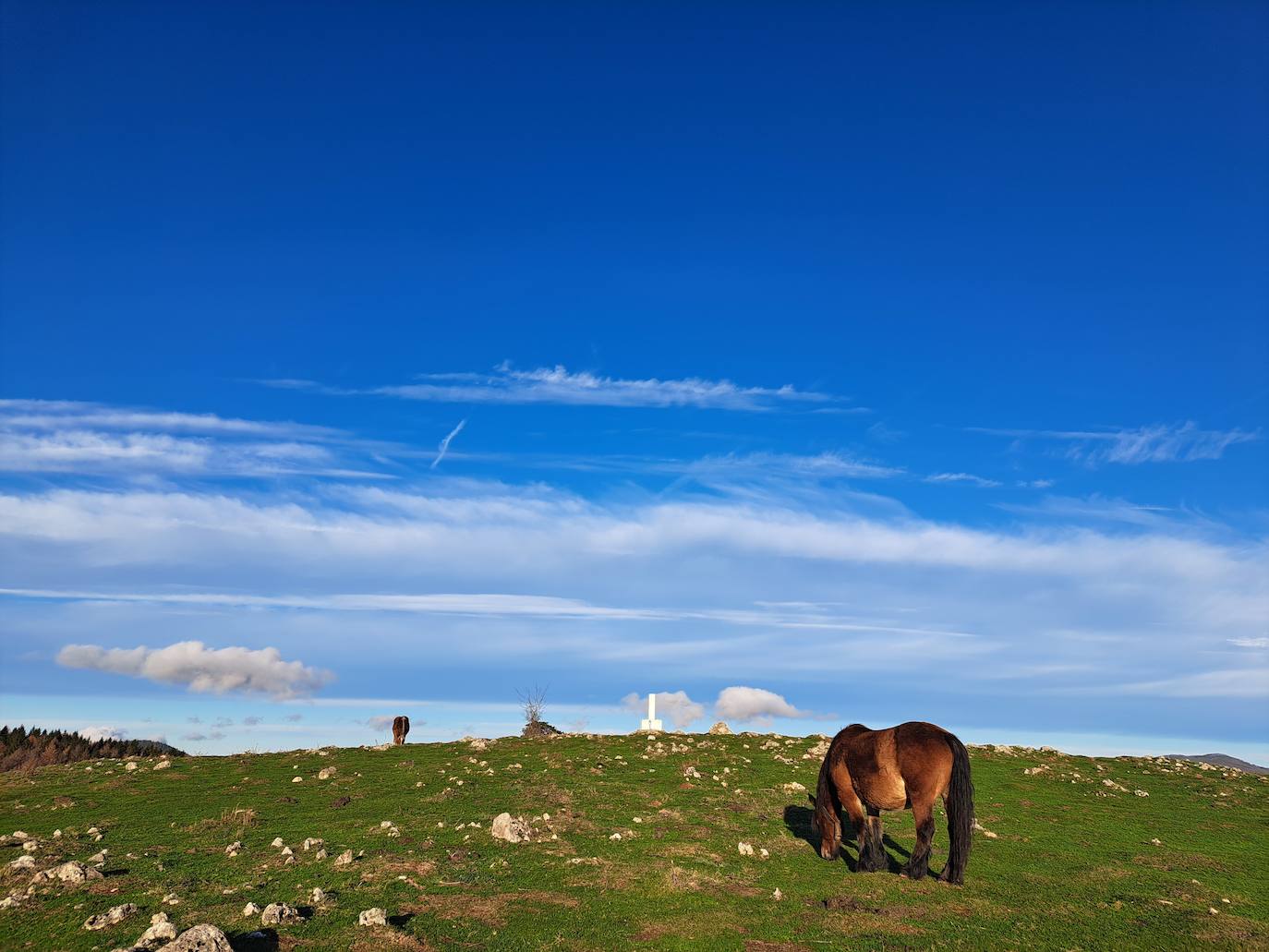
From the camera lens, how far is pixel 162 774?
26125mm

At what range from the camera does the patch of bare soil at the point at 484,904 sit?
43.8 feet

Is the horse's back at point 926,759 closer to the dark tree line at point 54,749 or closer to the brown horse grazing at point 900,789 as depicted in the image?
the brown horse grazing at point 900,789

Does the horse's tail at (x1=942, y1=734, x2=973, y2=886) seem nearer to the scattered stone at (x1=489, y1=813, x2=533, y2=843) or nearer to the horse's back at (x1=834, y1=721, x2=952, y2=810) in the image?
the horse's back at (x1=834, y1=721, x2=952, y2=810)

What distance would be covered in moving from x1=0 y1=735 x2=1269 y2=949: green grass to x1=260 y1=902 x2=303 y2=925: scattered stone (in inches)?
8.0

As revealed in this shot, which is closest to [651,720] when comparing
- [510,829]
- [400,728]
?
[400,728]

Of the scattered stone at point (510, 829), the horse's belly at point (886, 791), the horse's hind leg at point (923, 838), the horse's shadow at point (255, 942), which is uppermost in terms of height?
the horse's belly at point (886, 791)

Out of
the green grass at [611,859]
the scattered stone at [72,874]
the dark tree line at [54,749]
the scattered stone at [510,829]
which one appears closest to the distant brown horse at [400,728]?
the green grass at [611,859]

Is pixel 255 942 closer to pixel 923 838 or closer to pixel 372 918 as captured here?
pixel 372 918

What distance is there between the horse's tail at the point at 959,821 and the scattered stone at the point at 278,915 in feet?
39.2

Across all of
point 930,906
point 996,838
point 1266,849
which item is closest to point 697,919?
point 930,906

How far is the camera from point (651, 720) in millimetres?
37562

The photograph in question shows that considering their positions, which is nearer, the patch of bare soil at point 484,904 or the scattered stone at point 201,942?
the scattered stone at point 201,942

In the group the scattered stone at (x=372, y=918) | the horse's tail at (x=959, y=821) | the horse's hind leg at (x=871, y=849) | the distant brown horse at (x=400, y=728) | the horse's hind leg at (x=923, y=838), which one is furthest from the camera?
the distant brown horse at (x=400, y=728)

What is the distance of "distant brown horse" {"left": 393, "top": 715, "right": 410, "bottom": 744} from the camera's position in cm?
3534
